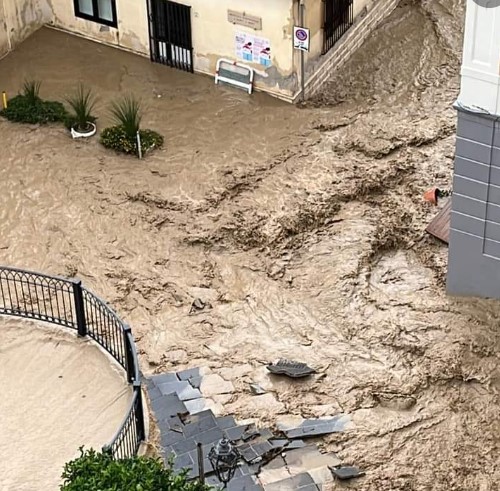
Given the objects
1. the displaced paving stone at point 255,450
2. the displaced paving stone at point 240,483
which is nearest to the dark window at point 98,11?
the displaced paving stone at point 255,450

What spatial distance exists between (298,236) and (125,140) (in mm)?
4789

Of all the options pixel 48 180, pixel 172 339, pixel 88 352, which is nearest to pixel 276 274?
pixel 172 339

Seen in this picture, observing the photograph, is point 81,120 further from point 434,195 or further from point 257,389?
point 257,389

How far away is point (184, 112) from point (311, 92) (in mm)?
2990

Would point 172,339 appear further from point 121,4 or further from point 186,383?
point 121,4

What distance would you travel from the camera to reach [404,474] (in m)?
17.9

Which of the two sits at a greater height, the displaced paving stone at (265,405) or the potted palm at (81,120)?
the potted palm at (81,120)

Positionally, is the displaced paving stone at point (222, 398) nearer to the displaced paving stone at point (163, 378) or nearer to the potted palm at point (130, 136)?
the displaced paving stone at point (163, 378)

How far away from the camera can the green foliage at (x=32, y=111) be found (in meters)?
26.8

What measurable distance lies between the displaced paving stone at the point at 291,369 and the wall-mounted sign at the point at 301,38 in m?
8.75

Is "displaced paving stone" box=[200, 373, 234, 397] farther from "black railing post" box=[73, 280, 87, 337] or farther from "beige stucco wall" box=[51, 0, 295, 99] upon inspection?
"beige stucco wall" box=[51, 0, 295, 99]

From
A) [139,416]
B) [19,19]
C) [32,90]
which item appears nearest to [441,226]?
[139,416]

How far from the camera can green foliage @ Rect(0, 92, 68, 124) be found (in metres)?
26.8

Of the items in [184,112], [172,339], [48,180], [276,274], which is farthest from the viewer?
[184,112]
